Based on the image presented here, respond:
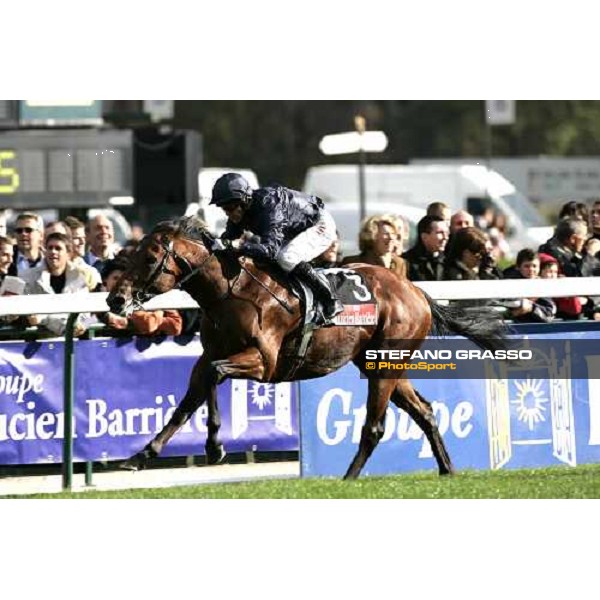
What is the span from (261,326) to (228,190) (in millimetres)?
861

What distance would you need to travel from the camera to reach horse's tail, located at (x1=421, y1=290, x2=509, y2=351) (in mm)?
10180

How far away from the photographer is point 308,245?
9625 mm

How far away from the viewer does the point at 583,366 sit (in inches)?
409

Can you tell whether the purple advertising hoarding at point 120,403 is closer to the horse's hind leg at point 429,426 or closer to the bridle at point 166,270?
the horse's hind leg at point 429,426

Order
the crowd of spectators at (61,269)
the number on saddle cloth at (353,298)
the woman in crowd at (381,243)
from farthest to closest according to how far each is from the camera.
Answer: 1. the woman in crowd at (381,243)
2. the crowd of spectators at (61,269)
3. the number on saddle cloth at (353,298)

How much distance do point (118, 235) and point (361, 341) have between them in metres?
12.9

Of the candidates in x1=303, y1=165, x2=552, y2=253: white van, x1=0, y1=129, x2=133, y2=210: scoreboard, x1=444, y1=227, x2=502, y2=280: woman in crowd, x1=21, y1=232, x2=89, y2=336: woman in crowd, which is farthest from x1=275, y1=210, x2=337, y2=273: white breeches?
x1=303, y1=165, x2=552, y2=253: white van

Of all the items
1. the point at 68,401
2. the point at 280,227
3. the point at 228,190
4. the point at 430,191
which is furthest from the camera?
the point at 430,191

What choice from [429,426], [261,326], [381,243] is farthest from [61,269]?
[429,426]

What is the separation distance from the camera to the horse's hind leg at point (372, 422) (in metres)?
10.1

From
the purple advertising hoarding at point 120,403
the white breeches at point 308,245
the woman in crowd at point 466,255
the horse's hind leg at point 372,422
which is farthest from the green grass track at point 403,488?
A: the woman in crowd at point 466,255

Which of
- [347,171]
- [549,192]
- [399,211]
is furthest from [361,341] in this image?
[549,192]

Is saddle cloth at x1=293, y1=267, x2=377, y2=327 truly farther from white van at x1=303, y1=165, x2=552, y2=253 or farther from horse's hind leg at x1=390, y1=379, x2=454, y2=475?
white van at x1=303, y1=165, x2=552, y2=253

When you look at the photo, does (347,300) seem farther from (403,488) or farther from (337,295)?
(403,488)
